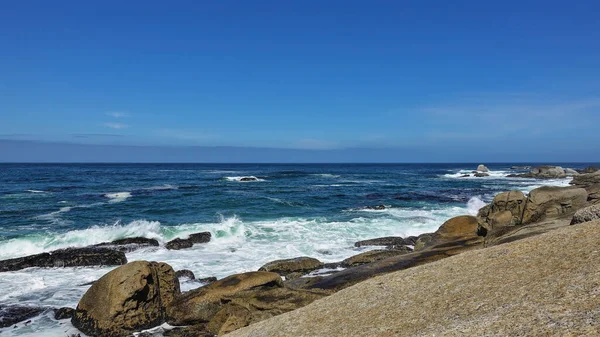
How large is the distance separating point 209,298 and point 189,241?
1145 cm

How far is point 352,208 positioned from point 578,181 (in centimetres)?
3524

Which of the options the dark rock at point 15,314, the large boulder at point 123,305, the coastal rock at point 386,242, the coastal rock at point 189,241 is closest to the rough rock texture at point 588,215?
the coastal rock at point 386,242

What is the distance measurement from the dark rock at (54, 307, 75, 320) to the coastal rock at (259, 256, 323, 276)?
6677mm

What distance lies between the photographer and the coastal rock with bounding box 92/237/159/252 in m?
21.9

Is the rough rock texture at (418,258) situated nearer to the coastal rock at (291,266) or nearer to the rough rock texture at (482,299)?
the coastal rock at (291,266)

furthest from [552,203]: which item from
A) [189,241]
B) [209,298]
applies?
[189,241]

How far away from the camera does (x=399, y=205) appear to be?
38.2 m

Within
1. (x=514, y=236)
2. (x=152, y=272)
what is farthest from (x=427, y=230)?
(x=152, y=272)

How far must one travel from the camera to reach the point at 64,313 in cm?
1226

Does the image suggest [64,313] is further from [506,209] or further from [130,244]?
[506,209]

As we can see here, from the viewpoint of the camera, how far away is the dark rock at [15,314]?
39.3 ft

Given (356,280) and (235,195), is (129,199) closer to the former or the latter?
(235,195)

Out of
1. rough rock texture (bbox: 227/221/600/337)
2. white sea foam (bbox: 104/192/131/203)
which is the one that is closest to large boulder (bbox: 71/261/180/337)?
rough rock texture (bbox: 227/221/600/337)

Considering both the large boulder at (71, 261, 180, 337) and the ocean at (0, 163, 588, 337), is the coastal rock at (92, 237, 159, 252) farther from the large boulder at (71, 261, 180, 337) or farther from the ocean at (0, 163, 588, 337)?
the large boulder at (71, 261, 180, 337)
